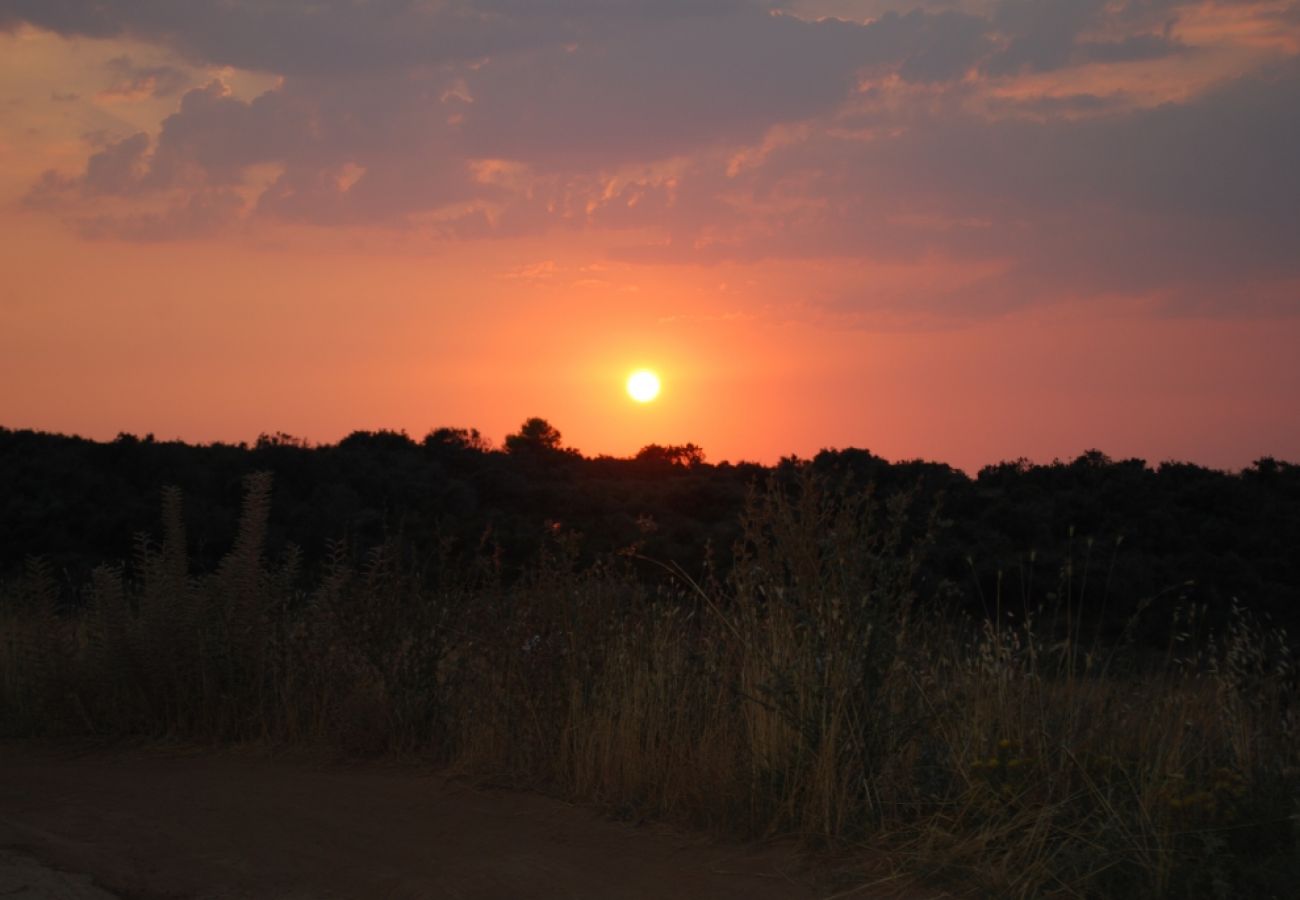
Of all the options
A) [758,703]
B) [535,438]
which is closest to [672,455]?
[535,438]

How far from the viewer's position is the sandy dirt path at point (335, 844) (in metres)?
5.45

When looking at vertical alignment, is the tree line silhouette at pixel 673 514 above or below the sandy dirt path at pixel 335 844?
above

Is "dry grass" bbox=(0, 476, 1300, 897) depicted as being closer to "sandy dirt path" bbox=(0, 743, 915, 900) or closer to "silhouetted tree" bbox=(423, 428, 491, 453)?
"sandy dirt path" bbox=(0, 743, 915, 900)

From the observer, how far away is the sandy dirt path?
545 cm

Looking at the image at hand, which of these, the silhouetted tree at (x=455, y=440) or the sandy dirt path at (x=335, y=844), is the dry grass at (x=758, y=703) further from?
the silhouetted tree at (x=455, y=440)

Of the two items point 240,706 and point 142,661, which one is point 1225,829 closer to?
point 240,706

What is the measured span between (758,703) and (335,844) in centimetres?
232

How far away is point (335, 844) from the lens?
6160 millimetres

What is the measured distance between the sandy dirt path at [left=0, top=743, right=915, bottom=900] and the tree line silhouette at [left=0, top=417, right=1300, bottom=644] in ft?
40.1

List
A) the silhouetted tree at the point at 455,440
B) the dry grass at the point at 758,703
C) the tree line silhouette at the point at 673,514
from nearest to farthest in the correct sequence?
1. the dry grass at the point at 758,703
2. the tree line silhouette at the point at 673,514
3. the silhouetted tree at the point at 455,440

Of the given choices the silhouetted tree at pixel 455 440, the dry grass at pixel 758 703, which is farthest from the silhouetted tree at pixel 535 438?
the dry grass at pixel 758 703

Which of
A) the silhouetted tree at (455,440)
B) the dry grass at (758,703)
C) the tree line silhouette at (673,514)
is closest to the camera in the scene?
the dry grass at (758,703)

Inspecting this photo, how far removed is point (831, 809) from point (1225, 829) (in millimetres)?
1788

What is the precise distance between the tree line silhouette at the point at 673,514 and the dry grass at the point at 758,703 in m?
10.4
